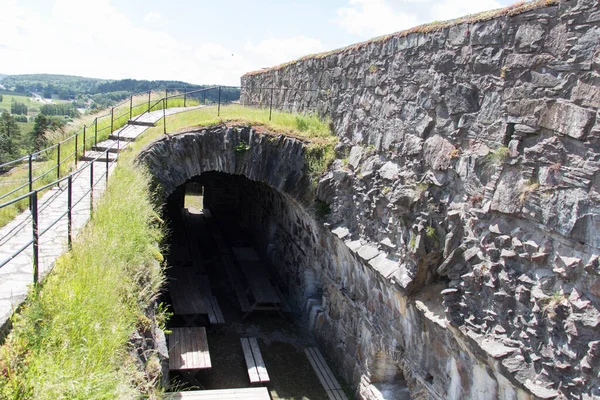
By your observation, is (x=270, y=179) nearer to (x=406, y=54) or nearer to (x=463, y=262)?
(x=406, y=54)

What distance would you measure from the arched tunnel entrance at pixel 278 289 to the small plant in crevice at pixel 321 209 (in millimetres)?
146

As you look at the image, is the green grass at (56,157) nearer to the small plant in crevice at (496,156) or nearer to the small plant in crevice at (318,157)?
the small plant in crevice at (318,157)

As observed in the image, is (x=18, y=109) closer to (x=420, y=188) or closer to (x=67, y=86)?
(x=67, y=86)

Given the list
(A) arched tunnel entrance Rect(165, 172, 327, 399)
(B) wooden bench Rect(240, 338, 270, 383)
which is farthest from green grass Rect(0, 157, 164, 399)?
(B) wooden bench Rect(240, 338, 270, 383)

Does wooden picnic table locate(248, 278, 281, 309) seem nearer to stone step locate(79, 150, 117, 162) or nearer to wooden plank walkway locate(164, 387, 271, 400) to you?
wooden plank walkway locate(164, 387, 271, 400)

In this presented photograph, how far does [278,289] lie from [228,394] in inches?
156

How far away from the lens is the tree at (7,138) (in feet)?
72.3

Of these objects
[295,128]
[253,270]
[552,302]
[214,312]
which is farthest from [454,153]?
[253,270]

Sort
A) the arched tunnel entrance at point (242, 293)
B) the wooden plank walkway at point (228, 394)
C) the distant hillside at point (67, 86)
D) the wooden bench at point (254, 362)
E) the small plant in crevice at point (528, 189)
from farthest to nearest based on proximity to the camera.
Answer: the distant hillside at point (67, 86)
the arched tunnel entrance at point (242, 293)
the wooden bench at point (254, 362)
the wooden plank walkway at point (228, 394)
the small plant in crevice at point (528, 189)

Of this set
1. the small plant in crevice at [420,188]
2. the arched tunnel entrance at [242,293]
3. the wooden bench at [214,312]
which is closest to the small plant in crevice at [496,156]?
the small plant in crevice at [420,188]

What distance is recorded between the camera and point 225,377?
847 cm

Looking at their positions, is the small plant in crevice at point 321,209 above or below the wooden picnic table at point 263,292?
above

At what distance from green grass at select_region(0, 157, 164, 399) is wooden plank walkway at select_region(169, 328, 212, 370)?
2.52 metres

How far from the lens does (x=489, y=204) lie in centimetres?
508
